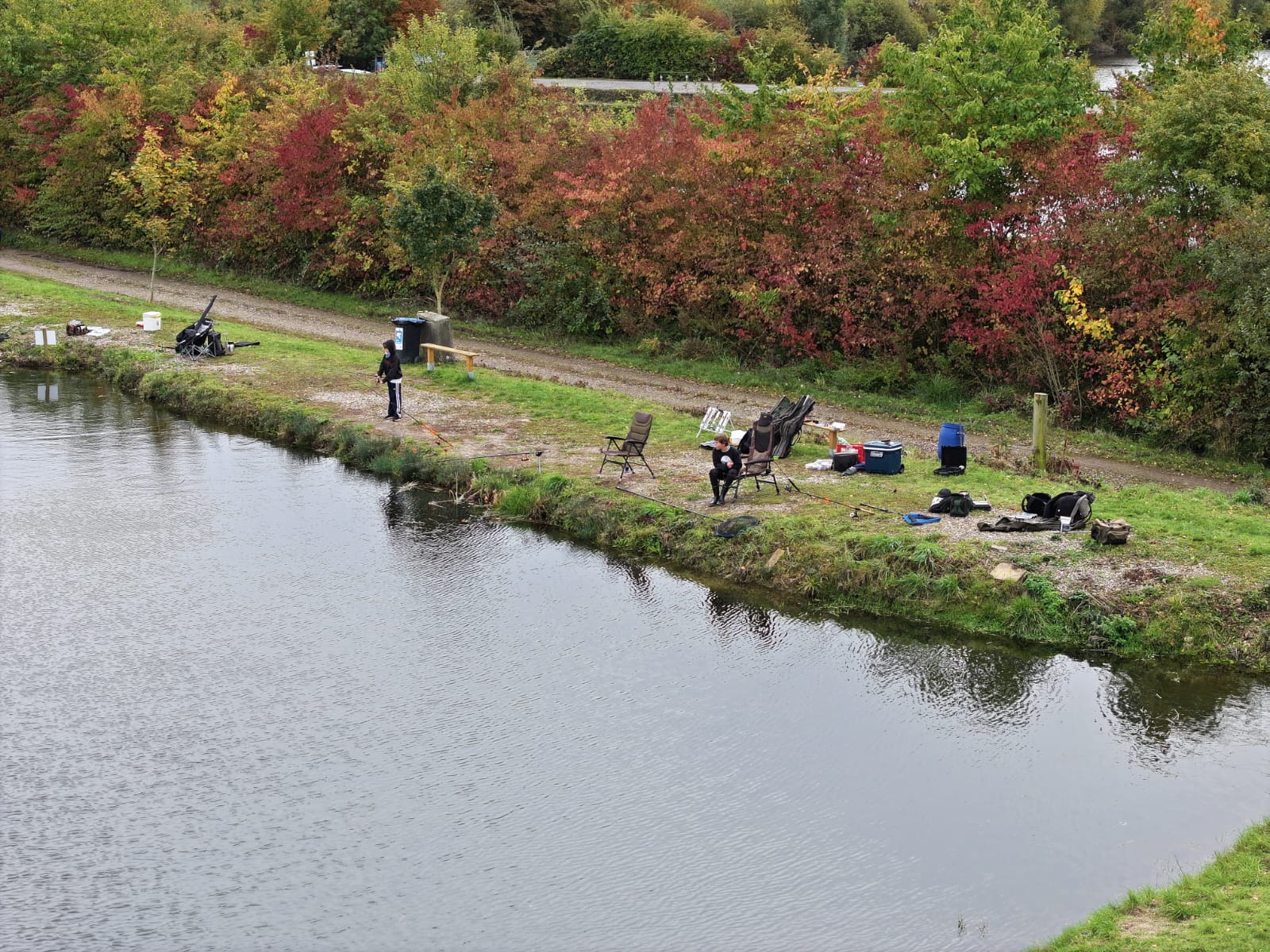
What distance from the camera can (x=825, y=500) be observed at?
2047cm

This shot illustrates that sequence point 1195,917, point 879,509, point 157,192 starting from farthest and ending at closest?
point 157,192, point 879,509, point 1195,917

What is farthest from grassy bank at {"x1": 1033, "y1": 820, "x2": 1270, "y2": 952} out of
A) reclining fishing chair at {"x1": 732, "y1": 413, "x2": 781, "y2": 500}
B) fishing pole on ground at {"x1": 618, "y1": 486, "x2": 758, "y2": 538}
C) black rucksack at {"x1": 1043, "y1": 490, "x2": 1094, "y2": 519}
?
reclining fishing chair at {"x1": 732, "y1": 413, "x2": 781, "y2": 500}

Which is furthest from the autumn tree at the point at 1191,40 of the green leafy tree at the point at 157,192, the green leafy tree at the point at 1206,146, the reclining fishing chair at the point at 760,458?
the green leafy tree at the point at 157,192

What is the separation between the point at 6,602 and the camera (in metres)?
18.3

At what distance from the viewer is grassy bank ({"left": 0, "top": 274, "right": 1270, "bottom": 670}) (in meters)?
16.7

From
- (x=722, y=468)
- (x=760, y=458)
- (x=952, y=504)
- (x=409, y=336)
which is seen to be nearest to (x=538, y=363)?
(x=409, y=336)

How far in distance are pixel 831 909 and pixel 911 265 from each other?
1908 centimetres

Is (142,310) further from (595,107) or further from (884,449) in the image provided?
(884,449)

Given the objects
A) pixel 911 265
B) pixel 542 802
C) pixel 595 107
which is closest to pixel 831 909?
pixel 542 802

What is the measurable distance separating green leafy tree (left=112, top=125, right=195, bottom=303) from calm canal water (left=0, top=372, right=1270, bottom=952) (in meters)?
21.5

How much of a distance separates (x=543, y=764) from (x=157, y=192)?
106 feet

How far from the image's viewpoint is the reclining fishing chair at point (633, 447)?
73.3 feet

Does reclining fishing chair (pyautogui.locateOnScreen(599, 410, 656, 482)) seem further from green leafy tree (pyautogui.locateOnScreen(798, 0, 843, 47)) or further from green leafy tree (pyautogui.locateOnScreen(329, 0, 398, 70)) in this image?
green leafy tree (pyautogui.locateOnScreen(329, 0, 398, 70))

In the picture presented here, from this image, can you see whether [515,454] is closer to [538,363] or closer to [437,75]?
[538,363]
